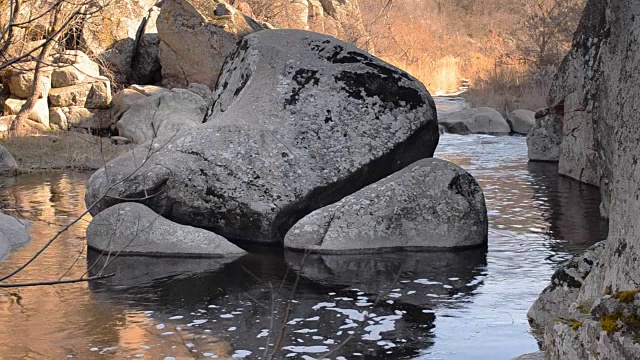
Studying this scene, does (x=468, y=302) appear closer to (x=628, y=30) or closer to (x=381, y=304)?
(x=381, y=304)

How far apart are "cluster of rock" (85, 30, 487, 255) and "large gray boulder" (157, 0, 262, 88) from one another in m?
10.9

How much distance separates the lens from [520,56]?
27297mm

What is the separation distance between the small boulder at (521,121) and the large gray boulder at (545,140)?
4.31 metres

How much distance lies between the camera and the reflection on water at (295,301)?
6473mm

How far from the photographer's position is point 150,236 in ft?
31.4

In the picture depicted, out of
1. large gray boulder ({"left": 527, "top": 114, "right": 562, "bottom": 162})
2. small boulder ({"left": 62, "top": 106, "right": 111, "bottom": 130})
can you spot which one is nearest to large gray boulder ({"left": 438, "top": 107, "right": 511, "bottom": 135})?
large gray boulder ({"left": 527, "top": 114, "right": 562, "bottom": 162})

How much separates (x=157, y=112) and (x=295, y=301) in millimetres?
11549

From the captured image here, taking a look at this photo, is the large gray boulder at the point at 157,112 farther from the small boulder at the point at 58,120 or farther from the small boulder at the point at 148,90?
the small boulder at the point at 58,120

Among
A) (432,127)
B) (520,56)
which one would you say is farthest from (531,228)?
(520,56)

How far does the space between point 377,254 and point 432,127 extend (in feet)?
6.84

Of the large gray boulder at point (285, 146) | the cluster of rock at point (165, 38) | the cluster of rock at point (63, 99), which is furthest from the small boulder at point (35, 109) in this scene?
the large gray boulder at point (285, 146)

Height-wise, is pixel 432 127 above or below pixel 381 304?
above

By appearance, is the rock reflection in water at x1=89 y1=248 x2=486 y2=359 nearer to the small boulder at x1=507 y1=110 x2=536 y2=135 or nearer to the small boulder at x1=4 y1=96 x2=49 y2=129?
the small boulder at x1=4 y1=96 x2=49 y2=129

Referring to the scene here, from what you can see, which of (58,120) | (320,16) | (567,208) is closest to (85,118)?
(58,120)
